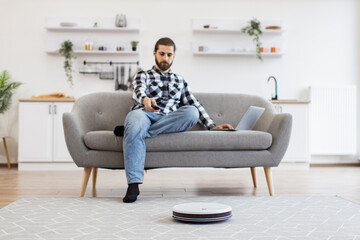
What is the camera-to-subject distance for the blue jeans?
2516 mm

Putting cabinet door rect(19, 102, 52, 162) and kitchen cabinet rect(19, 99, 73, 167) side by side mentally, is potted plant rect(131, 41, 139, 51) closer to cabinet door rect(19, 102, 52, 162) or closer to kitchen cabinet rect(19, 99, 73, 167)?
kitchen cabinet rect(19, 99, 73, 167)

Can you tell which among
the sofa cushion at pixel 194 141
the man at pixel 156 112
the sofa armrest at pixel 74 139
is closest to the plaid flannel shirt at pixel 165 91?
the man at pixel 156 112

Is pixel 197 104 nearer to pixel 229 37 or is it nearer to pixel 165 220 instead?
pixel 165 220

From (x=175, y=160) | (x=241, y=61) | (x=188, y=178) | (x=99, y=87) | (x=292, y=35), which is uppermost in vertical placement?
(x=292, y=35)

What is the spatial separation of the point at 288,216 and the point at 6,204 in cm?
156

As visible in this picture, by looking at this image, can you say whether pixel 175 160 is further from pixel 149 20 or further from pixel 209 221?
pixel 149 20

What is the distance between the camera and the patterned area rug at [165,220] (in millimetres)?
1698

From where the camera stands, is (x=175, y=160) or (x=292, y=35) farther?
(x=292, y=35)

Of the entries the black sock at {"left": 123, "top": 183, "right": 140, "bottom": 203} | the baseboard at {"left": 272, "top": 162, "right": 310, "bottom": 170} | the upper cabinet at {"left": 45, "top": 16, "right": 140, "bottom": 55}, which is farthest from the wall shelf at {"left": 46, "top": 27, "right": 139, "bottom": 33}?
the black sock at {"left": 123, "top": 183, "right": 140, "bottom": 203}

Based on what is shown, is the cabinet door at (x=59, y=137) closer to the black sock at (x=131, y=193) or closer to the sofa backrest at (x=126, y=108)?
the sofa backrest at (x=126, y=108)

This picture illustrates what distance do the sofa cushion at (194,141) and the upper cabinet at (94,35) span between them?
2.47 m

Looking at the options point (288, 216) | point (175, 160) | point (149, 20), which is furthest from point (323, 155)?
point (288, 216)

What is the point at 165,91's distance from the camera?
10.0ft

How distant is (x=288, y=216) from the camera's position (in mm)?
2064
